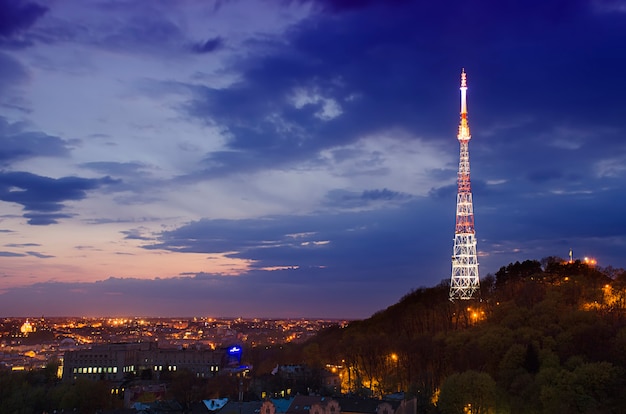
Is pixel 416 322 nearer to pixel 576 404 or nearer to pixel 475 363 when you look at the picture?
pixel 475 363

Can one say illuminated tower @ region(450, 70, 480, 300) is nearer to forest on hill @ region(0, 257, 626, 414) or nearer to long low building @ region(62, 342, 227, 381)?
forest on hill @ region(0, 257, 626, 414)

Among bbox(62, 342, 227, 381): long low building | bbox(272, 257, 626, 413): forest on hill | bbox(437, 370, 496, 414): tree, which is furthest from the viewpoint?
bbox(62, 342, 227, 381): long low building

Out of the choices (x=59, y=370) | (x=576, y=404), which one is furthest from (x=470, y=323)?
(x=59, y=370)

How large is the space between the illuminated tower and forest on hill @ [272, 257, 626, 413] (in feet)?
8.84

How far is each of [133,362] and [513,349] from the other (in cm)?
8087

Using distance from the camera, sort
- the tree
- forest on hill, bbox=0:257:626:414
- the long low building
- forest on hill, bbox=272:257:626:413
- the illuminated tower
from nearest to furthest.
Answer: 1. forest on hill, bbox=272:257:626:413
2. forest on hill, bbox=0:257:626:414
3. the tree
4. the illuminated tower
5. the long low building

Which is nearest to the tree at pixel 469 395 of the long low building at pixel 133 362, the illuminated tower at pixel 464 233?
the illuminated tower at pixel 464 233

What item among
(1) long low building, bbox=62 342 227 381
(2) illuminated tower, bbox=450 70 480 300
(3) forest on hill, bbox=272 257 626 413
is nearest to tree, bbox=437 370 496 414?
(3) forest on hill, bbox=272 257 626 413

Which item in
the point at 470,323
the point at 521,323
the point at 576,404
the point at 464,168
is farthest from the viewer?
the point at 464,168

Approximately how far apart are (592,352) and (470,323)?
21.9 meters

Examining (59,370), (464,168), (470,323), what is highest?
(464,168)

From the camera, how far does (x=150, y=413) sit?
62.4 meters

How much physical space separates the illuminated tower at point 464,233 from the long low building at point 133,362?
152 ft

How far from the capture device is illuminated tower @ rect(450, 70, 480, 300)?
82.5 metres
